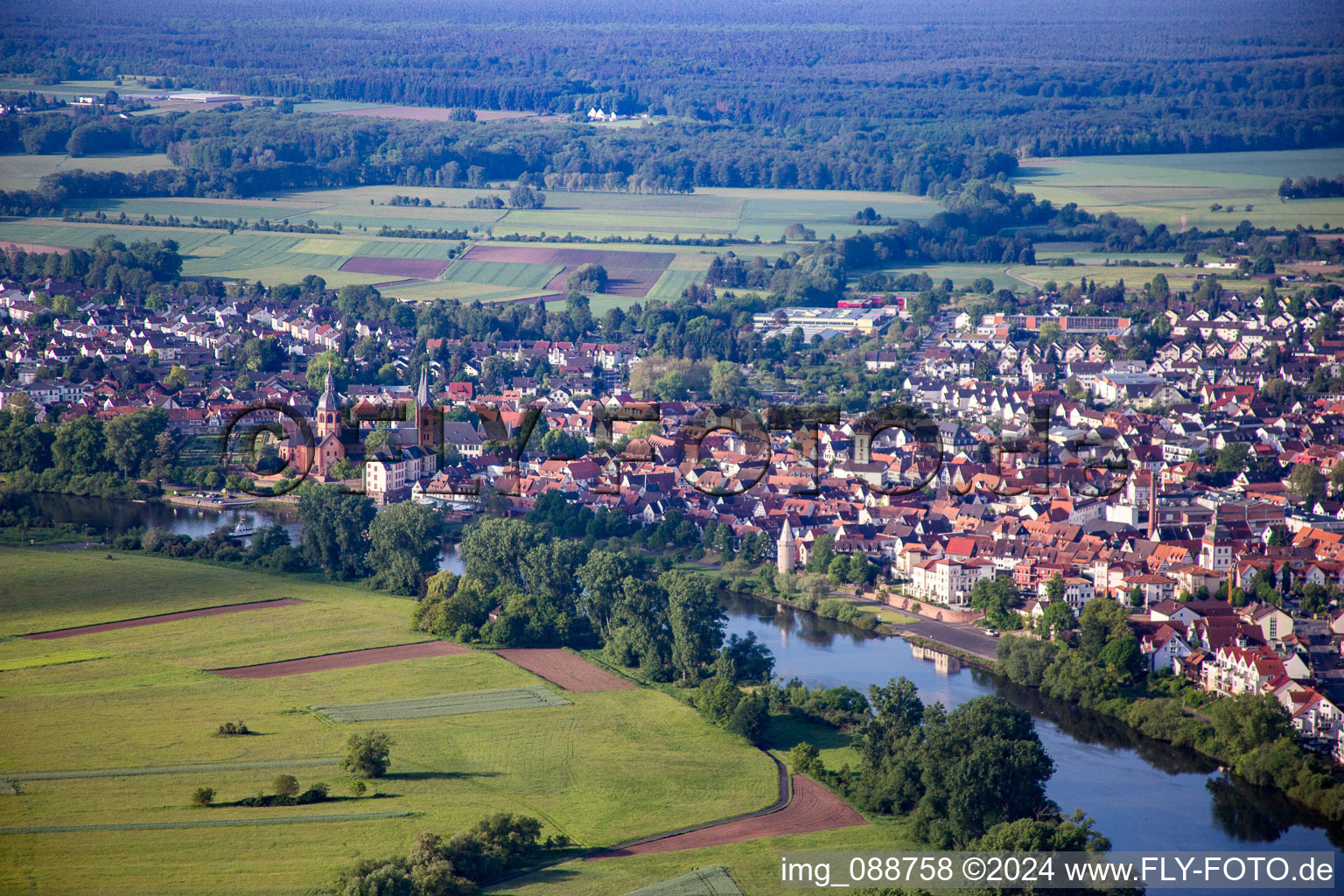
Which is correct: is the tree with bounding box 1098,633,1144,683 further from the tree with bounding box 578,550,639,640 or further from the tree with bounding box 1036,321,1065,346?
the tree with bounding box 1036,321,1065,346

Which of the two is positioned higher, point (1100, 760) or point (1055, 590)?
point (1055, 590)

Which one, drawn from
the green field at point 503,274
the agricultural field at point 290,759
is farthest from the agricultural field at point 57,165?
the agricultural field at point 290,759

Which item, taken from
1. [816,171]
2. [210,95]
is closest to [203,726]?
[816,171]

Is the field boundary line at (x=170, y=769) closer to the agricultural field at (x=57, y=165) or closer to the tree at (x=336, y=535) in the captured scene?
the tree at (x=336, y=535)

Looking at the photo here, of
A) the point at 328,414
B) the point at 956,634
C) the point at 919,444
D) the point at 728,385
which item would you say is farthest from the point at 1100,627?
the point at 728,385

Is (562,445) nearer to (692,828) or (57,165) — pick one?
(692,828)

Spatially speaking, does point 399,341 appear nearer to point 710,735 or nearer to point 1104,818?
point 710,735
